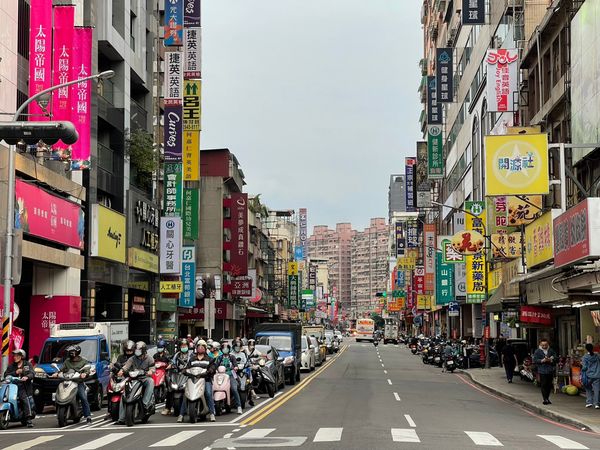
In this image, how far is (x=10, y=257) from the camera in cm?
2434

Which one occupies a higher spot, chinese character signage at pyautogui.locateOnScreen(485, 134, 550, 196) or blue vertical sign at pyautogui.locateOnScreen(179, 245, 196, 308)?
chinese character signage at pyautogui.locateOnScreen(485, 134, 550, 196)

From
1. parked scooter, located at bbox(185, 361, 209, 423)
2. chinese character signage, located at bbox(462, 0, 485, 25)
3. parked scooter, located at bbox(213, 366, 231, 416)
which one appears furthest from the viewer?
chinese character signage, located at bbox(462, 0, 485, 25)

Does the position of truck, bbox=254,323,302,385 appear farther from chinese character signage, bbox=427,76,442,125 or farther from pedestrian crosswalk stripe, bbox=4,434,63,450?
chinese character signage, bbox=427,76,442,125

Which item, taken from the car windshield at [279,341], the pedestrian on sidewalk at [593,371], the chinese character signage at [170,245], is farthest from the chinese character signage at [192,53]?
the pedestrian on sidewalk at [593,371]

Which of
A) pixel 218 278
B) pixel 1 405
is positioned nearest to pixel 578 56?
pixel 1 405

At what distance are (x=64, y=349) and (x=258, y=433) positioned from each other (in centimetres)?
1035

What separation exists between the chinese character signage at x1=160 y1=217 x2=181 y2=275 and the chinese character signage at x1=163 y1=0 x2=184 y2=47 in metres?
9.70

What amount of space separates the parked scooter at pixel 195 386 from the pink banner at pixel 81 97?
1709cm

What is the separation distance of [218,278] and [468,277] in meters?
24.0

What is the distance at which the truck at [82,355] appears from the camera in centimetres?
2362

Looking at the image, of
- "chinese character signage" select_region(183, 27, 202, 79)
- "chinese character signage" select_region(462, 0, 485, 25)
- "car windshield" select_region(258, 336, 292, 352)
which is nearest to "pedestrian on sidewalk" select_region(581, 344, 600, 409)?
"car windshield" select_region(258, 336, 292, 352)

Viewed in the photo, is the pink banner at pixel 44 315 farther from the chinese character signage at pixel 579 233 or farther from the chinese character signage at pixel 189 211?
the chinese character signage at pixel 579 233

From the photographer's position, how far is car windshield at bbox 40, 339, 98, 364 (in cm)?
2518

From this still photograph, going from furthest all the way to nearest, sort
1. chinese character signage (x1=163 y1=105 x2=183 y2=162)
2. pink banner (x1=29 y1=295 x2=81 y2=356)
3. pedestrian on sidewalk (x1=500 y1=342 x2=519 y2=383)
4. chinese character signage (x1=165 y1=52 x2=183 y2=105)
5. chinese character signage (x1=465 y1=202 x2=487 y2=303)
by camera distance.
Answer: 1. chinese character signage (x1=465 y1=202 x2=487 y2=303)
2. chinese character signage (x1=163 y1=105 x2=183 y2=162)
3. chinese character signage (x1=165 y1=52 x2=183 y2=105)
4. pink banner (x1=29 y1=295 x2=81 y2=356)
5. pedestrian on sidewalk (x1=500 y1=342 x2=519 y2=383)
